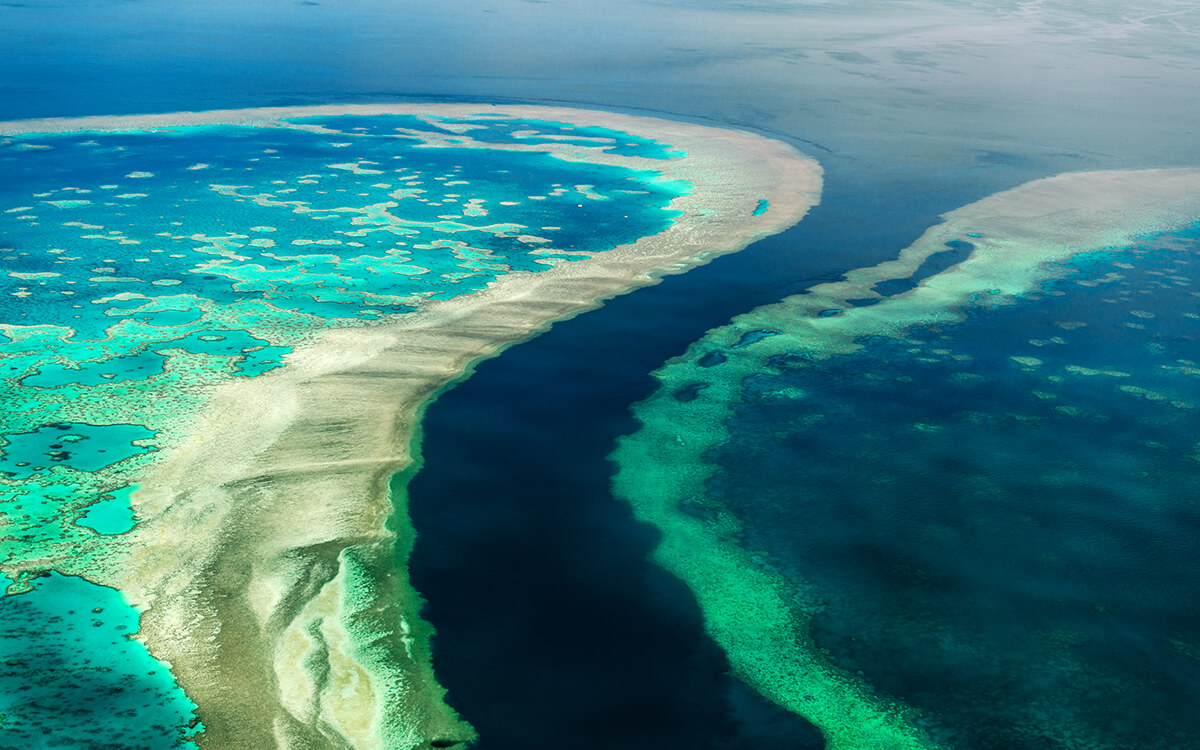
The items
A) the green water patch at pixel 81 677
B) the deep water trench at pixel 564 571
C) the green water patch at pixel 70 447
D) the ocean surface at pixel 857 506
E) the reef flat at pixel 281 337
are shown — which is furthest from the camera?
the green water patch at pixel 70 447

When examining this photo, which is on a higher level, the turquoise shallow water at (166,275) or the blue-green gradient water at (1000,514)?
the turquoise shallow water at (166,275)

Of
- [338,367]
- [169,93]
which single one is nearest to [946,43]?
[169,93]

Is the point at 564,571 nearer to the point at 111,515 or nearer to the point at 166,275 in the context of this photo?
the point at 111,515

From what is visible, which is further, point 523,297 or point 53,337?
point 523,297

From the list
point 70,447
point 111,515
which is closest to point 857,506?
point 111,515

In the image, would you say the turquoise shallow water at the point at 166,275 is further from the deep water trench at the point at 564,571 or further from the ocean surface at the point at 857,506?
the deep water trench at the point at 564,571

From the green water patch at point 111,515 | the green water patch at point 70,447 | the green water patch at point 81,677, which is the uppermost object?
the green water patch at point 70,447

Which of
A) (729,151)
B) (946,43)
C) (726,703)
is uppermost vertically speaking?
(946,43)

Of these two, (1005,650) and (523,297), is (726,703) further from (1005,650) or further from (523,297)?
(523,297)

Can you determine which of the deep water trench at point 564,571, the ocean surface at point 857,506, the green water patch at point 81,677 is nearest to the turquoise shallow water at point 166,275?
the green water patch at point 81,677
